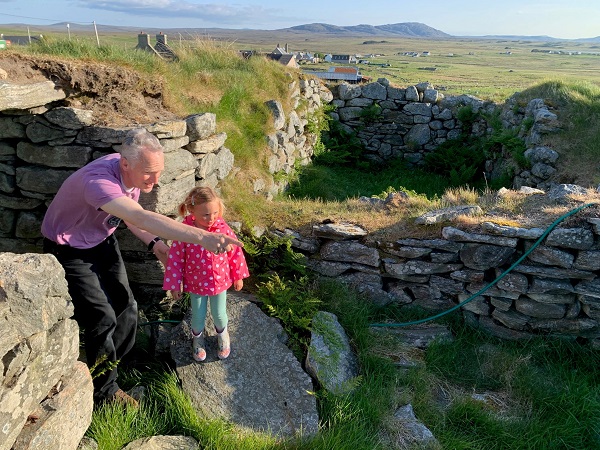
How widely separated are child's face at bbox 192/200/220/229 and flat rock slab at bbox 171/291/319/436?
4.03ft

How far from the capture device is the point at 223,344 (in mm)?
4891

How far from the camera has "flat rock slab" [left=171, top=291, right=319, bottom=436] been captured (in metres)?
4.46

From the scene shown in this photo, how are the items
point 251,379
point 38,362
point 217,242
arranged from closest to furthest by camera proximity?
point 38,362
point 217,242
point 251,379

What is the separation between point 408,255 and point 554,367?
195 centimetres

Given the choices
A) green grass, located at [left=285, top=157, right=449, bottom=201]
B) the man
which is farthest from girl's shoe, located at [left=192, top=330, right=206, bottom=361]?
green grass, located at [left=285, top=157, right=449, bottom=201]

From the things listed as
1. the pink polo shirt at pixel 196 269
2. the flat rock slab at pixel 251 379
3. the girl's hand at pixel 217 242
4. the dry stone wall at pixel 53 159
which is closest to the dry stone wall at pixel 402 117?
the dry stone wall at pixel 53 159

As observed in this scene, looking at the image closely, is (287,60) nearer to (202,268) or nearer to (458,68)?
(202,268)

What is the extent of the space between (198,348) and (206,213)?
1.33m

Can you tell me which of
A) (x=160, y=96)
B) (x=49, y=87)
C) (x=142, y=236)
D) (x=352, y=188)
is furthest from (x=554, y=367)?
(x=352, y=188)

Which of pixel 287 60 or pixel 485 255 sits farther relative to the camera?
pixel 287 60

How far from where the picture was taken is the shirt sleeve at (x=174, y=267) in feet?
15.2

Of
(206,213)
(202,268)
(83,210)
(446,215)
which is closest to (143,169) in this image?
(83,210)

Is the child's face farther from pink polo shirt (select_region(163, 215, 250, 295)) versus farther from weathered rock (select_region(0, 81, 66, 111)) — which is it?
weathered rock (select_region(0, 81, 66, 111))

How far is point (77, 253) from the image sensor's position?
4230 millimetres
